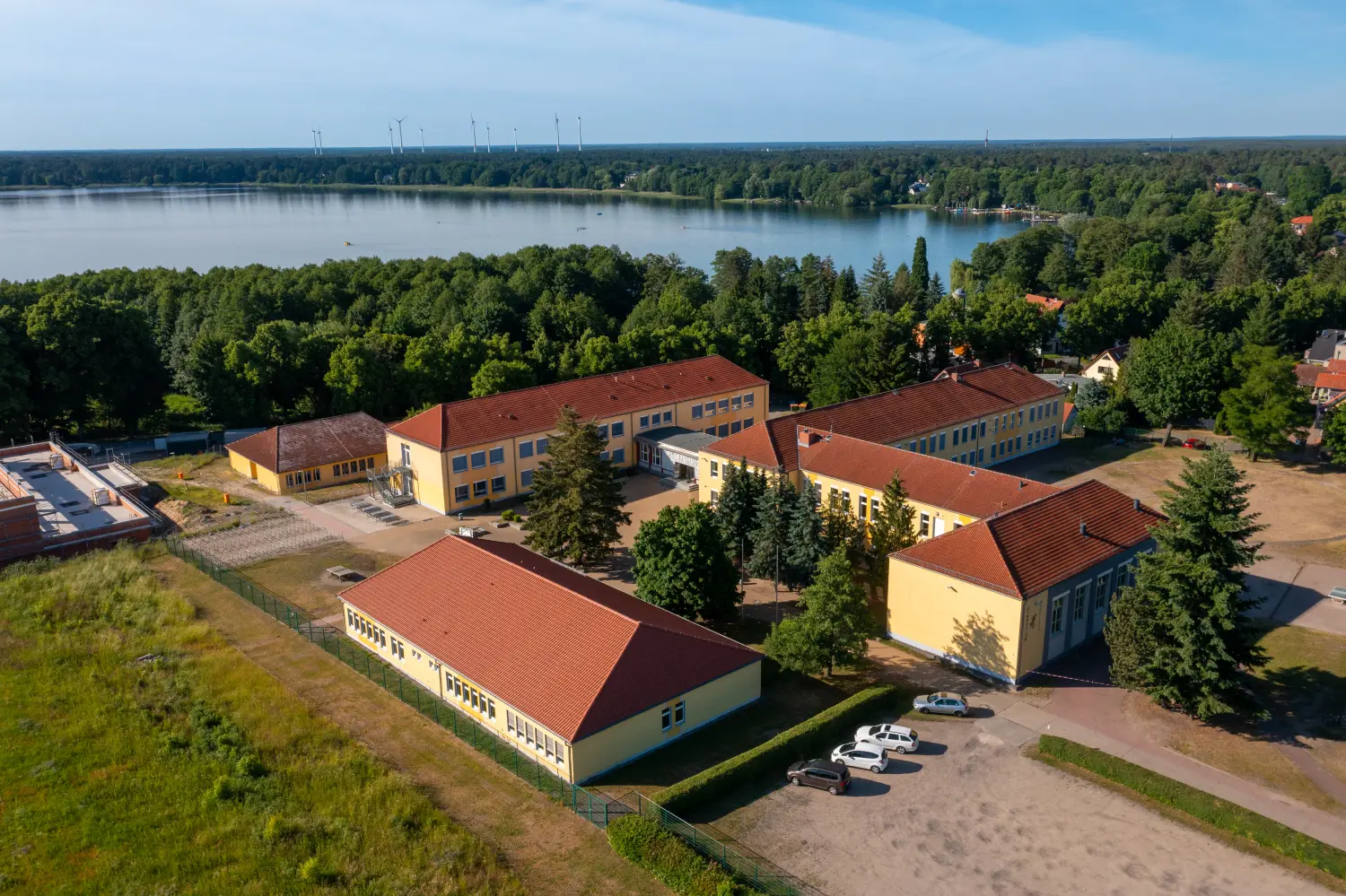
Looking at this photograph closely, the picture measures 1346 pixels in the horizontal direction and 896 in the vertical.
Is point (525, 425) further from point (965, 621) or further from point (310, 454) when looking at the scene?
point (965, 621)

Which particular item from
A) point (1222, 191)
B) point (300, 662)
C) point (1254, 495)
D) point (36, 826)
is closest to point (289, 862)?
point (36, 826)


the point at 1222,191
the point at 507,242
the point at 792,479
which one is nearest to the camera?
the point at 792,479

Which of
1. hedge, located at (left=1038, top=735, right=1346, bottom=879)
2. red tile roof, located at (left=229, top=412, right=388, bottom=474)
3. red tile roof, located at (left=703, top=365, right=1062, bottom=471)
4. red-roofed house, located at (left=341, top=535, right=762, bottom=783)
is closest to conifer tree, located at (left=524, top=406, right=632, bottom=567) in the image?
red-roofed house, located at (left=341, top=535, right=762, bottom=783)

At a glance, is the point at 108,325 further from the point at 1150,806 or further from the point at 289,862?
the point at 1150,806

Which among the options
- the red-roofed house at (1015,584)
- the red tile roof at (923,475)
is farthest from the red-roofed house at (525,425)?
the red-roofed house at (1015,584)

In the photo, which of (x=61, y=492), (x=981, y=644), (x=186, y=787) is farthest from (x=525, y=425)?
(x=186, y=787)

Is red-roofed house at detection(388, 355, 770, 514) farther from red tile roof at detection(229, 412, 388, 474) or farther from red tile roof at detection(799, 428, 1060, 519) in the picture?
red tile roof at detection(799, 428, 1060, 519)
